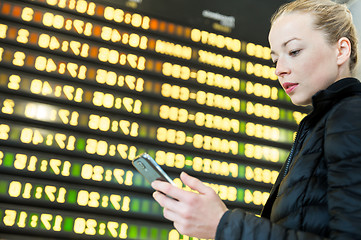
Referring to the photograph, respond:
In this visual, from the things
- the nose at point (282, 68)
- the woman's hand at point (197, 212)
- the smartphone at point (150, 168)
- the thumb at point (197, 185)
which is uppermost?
the nose at point (282, 68)

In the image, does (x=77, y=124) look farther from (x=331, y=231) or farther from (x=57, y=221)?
(x=331, y=231)

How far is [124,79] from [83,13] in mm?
567

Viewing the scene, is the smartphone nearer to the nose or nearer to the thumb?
the thumb

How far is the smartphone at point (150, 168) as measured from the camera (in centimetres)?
83

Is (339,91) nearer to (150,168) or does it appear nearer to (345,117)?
(345,117)

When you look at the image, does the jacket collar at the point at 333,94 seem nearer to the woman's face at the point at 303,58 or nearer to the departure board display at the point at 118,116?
the woman's face at the point at 303,58

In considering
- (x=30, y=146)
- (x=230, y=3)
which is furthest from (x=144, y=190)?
(x=230, y=3)

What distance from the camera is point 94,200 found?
252 cm

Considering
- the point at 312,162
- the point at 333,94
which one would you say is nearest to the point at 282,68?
the point at 333,94

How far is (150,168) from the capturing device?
2.76 ft

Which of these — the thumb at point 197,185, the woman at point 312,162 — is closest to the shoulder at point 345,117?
the woman at point 312,162

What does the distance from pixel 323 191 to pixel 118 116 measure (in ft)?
6.91

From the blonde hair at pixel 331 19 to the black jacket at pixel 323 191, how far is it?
6.8 inches

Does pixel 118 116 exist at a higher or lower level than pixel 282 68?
higher
